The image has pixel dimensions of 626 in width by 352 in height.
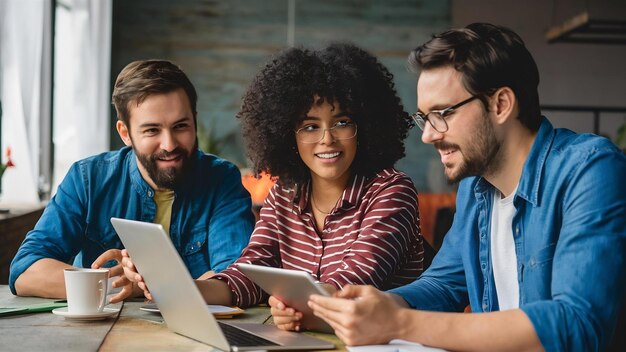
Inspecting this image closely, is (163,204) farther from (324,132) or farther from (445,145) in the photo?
(445,145)

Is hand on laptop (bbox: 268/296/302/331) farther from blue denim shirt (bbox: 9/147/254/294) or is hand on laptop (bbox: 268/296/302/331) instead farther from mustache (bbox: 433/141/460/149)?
blue denim shirt (bbox: 9/147/254/294)

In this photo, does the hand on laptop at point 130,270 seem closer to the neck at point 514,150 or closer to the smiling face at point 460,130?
the smiling face at point 460,130

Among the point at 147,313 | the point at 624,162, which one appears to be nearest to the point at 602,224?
the point at 624,162

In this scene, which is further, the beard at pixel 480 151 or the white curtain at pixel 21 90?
the white curtain at pixel 21 90

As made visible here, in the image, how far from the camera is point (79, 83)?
588 centimetres

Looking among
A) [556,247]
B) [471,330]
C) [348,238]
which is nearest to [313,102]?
[348,238]

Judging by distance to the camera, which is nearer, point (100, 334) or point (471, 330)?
point (471, 330)

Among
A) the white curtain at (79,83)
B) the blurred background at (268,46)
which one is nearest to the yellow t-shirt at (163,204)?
the blurred background at (268,46)

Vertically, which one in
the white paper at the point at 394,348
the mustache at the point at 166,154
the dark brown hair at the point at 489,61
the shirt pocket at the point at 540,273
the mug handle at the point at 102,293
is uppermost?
the dark brown hair at the point at 489,61

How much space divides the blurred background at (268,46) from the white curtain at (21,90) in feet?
2.59

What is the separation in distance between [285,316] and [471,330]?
393 mm

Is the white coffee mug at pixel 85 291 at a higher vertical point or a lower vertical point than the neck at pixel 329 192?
lower

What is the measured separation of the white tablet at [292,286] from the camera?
1376mm

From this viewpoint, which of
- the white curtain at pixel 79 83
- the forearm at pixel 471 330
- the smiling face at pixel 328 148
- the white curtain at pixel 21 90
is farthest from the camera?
the white curtain at pixel 79 83
